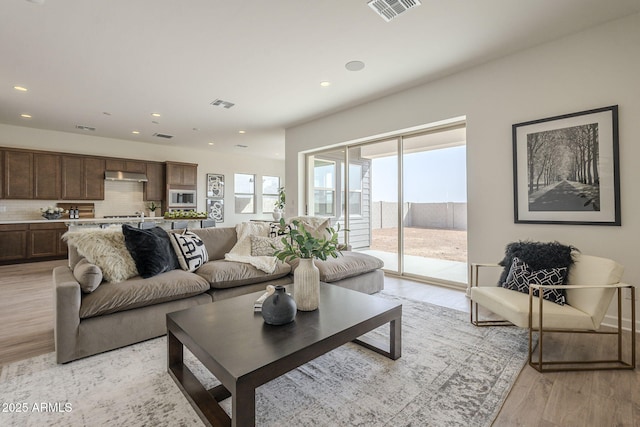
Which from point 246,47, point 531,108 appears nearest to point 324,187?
point 246,47

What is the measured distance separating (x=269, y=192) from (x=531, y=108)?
8.22 metres

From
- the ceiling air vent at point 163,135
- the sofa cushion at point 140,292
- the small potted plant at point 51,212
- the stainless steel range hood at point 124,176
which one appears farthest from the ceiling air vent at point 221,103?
the small potted plant at point 51,212

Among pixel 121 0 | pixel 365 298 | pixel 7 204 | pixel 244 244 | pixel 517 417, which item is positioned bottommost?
pixel 517 417

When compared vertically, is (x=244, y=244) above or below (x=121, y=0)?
below

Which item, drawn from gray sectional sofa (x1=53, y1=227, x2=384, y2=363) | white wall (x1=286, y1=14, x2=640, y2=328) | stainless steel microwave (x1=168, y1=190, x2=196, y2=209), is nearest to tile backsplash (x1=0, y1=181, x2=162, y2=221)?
stainless steel microwave (x1=168, y1=190, x2=196, y2=209)

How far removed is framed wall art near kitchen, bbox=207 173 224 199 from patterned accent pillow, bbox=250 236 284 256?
5.82 metres

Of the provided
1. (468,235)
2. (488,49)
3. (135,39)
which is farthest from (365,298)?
(135,39)

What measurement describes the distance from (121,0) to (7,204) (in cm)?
626

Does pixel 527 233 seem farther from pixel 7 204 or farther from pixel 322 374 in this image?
pixel 7 204

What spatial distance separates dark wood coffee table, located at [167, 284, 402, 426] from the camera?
4.30 ft

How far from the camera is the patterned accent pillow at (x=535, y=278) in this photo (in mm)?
2363

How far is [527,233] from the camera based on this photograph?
3305 mm

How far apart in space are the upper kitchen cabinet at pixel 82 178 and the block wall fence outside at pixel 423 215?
6.35m

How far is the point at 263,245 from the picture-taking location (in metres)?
3.65
